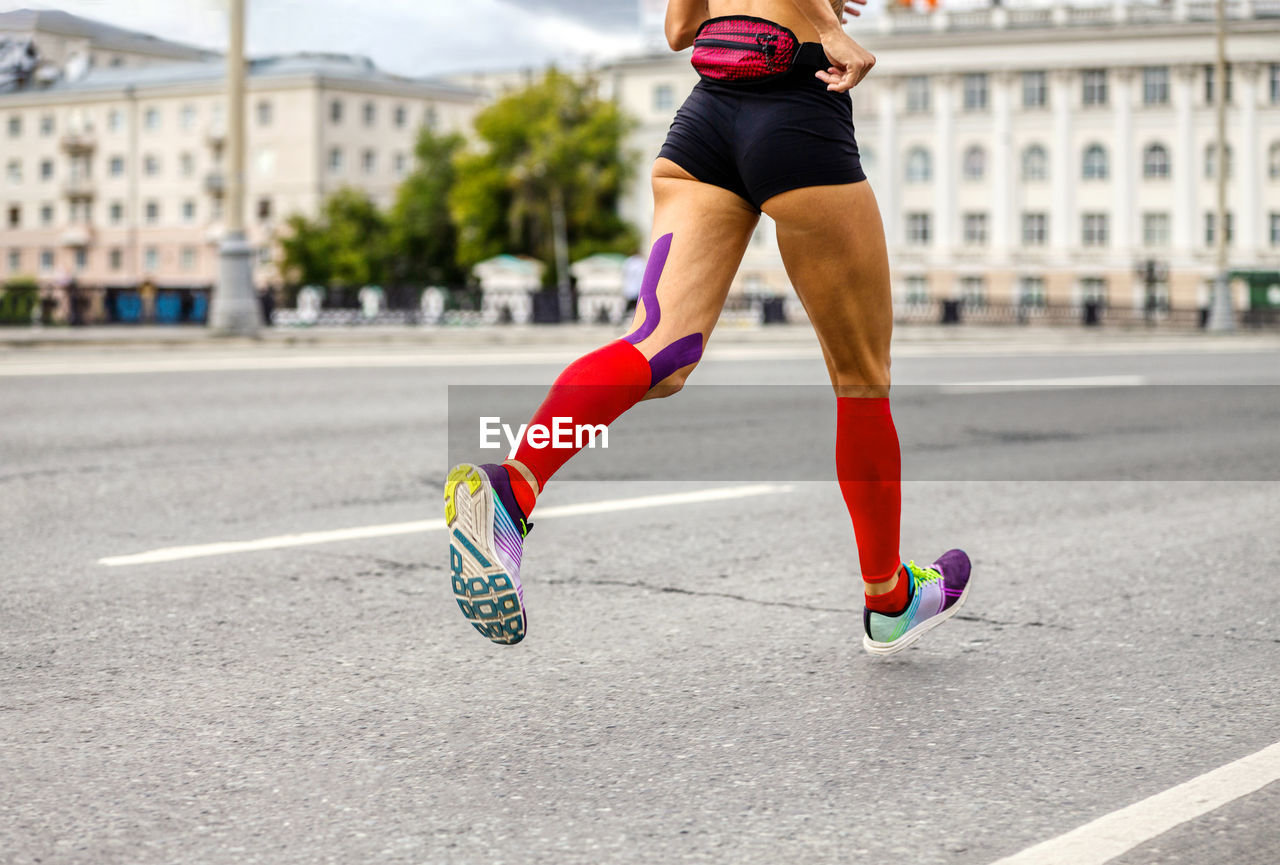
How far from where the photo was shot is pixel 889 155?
83.1m

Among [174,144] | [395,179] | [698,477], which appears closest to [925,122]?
[395,179]

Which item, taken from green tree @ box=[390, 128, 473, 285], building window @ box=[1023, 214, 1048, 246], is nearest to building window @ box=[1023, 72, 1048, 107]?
building window @ box=[1023, 214, 1048, 246]

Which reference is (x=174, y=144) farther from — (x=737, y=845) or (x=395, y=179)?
(x=737, y=845)

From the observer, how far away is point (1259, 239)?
78.1m

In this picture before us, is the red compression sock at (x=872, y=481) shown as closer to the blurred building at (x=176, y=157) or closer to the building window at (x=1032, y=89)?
the building window at (x=1032, y=89)

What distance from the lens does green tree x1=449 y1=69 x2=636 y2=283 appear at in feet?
270

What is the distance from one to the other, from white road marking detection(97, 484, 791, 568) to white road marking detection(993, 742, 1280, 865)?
3.12m

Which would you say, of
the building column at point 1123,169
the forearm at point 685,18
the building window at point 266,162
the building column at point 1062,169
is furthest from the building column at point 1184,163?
the forearm at point 685,18

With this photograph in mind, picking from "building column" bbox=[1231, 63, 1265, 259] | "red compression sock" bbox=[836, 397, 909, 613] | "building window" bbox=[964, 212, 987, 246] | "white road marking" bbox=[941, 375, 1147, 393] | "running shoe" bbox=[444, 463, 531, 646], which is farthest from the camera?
"building window" bbox=[964, 212, 987, 246]

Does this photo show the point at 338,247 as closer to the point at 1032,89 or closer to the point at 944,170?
the point at 944,170

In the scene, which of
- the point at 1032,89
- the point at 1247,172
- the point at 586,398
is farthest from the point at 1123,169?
the point at 586,398

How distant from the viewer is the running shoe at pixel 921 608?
3.48 metres

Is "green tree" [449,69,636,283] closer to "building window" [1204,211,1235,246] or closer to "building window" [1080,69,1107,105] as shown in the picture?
"building window" [1080,69,1107,105]

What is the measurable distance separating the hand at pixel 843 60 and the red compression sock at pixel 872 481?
712mm
